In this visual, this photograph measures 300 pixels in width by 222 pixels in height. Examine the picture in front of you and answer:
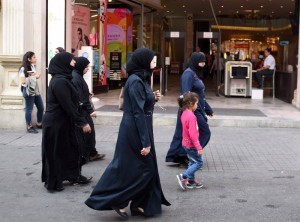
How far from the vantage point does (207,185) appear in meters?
7.17

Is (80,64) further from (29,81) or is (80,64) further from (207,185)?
(29,81)

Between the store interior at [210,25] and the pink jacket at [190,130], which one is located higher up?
the store interior at [210,25]

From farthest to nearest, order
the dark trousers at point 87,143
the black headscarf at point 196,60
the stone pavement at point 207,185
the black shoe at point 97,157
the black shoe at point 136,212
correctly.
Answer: the black shoe at point 97,157
the dark trousers at point 87,143
the black headscarf at point 196,60
the stone pavement at point 207,185
the black shoe at point 136,212

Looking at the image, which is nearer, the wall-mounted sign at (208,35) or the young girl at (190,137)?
the young girl at (190,137)

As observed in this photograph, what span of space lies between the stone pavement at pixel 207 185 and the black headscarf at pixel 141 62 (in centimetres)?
159

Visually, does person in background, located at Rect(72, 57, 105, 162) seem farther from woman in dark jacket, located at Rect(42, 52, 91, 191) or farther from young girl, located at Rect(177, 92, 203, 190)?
young girl, located at Rect(177, 92, 203, 190)

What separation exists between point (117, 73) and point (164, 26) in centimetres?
1206

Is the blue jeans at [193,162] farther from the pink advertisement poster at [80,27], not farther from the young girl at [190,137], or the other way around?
the pink advertisement poster at [80,27]

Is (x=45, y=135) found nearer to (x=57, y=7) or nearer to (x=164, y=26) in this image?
(x=57, y=7)

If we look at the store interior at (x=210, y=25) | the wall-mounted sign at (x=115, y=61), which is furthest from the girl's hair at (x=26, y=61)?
the wall-mounted sign at (x=115, y=61)

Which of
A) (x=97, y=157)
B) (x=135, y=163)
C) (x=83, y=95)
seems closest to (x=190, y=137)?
(x=135, y=163)

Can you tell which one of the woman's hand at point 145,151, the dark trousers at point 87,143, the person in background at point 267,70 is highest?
the person in background at point 267,70

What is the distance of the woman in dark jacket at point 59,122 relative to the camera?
6.63 m

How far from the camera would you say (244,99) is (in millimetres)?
17531
